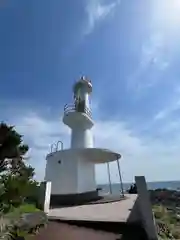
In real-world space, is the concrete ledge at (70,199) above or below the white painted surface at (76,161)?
below

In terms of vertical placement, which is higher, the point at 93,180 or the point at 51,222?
the point at 93,180

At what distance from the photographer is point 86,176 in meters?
14.1

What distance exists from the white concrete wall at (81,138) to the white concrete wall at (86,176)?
1299mm

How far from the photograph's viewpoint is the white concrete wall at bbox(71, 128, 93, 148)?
588 inches

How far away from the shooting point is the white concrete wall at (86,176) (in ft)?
44.0

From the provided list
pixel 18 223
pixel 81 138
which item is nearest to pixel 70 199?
pixel 81 138

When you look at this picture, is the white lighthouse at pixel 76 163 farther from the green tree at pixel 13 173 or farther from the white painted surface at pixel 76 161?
the green tree at pixel 13 173

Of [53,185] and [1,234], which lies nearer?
[1,234]

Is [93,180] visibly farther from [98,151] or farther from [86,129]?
[86,129]

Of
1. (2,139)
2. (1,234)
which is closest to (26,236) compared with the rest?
(1,234)

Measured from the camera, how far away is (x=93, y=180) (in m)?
14.6

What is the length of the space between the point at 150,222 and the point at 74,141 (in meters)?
9.53

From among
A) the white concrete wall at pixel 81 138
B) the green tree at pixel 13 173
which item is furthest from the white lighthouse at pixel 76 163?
the green tree at pixel 13 173

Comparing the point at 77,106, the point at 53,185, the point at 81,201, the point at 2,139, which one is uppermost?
the point at 77,106
